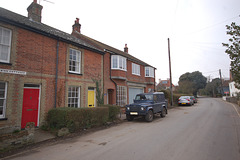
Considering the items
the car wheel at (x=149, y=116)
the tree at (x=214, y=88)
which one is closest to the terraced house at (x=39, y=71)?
the car wheel at (x=149, y=116)

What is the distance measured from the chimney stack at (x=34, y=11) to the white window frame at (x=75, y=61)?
12.7 feet

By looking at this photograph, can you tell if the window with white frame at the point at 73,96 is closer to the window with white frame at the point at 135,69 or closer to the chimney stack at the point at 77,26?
the chimney stack at the point at 77,26

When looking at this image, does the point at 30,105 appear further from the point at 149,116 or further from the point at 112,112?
the point at 149,116

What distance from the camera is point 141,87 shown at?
1995cm

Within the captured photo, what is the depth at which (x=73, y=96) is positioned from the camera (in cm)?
1073

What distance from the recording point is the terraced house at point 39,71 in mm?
7316

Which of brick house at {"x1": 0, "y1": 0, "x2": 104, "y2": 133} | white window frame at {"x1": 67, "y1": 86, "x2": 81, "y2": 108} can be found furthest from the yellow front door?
white window frame at {"x1": 67, "y1": 86, "x2": 81, "y2": 108}

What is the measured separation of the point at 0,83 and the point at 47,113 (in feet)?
9.42

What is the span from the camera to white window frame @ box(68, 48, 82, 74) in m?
10.8

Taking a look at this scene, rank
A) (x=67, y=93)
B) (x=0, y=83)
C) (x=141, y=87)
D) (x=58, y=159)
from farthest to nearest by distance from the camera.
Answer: (x=141, y=87) < (x=67, y=93) < (x=0, y=83) < (x=58, y=159)

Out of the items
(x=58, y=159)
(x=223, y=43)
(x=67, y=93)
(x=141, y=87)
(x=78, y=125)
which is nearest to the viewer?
(x=58, y=159)

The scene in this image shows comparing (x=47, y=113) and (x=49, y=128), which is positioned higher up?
(x=47, y=113)

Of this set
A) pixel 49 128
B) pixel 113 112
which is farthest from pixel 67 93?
pixel 113 112

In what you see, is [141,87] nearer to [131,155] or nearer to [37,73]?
[37,73]
